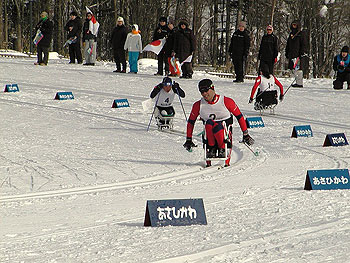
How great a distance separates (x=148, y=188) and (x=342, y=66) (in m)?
13.1

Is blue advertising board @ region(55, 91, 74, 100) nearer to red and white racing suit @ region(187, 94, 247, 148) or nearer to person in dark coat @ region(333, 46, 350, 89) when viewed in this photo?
red and white racing suit @ region(187, 94, 247, 148)

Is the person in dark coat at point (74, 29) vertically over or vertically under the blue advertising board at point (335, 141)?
over

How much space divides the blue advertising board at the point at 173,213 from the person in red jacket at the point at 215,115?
320 cm

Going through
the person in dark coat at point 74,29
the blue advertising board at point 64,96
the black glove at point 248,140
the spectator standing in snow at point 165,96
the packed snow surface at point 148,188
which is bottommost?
the packed snow surface at point 148,188

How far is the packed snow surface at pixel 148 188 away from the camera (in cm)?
440

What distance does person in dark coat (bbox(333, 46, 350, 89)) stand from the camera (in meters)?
18.6

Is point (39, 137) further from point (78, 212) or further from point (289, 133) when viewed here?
point (78, 212)

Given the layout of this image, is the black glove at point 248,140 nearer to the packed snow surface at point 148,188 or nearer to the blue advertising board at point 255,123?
the packed snow surface at point 148,188

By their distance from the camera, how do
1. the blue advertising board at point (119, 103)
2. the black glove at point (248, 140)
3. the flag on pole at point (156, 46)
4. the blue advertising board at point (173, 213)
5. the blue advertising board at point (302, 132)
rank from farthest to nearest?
1. the flag on pole at point (156, 46)
2. the blue advertising board at point (119, 103)
3. the blue advertising board at point (302, 132)
4. the black glove at point (248, 140)
5. the blue advertising board at point (173, 213)

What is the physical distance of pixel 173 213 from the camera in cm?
505

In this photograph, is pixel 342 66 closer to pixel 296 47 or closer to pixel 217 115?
pixel 296 47

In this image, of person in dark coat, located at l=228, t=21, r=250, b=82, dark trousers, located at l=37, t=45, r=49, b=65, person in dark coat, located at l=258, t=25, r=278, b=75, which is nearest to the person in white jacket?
dark trousers, located at l=37, t=45, r=49, b=65

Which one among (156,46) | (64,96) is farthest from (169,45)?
(64,96)

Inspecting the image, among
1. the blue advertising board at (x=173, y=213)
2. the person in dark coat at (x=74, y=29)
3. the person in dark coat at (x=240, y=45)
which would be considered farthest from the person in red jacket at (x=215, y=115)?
the person in dark coat at (x=74, y=29)
